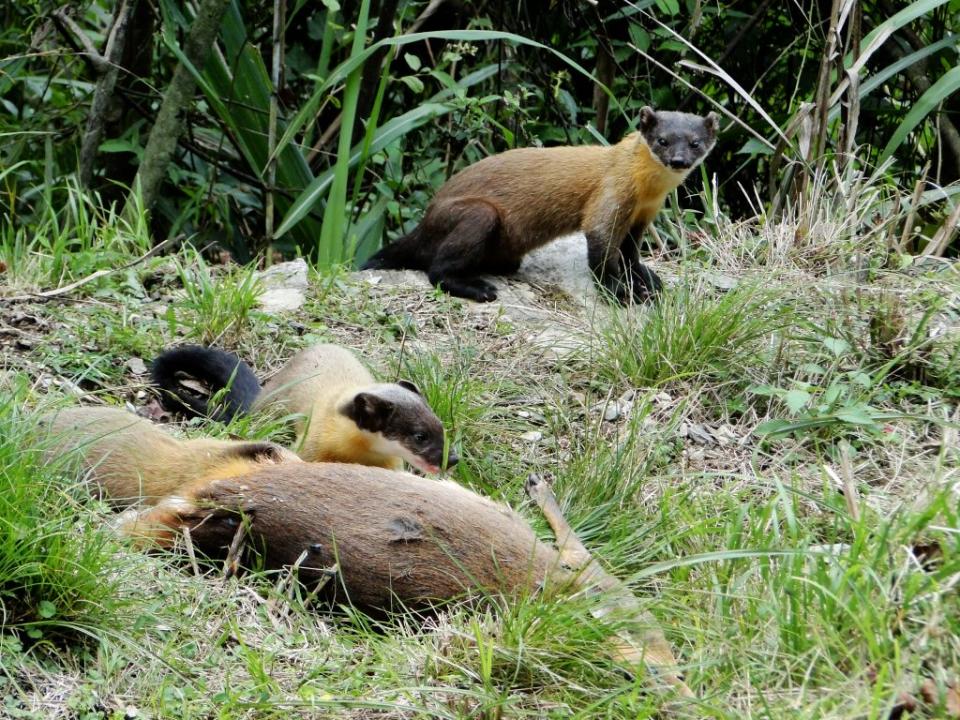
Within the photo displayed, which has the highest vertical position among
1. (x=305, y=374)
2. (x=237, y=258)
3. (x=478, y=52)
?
(x=478, y=52)

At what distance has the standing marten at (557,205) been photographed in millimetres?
7078

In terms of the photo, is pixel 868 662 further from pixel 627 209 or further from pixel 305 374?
pixel 627 209

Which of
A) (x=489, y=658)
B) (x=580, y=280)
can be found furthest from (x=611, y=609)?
(x=580, y=280)

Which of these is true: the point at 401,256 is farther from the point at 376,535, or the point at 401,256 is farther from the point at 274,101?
the point at 376,535

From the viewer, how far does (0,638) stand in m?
3.20

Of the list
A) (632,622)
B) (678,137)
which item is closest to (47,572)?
(632,622)

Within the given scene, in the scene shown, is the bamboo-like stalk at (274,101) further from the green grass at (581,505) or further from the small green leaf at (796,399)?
the small green leaf at (796,399)

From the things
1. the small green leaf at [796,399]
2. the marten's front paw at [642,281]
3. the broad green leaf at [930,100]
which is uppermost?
the broad green leaf at [930,100]

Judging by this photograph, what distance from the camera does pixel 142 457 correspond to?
4.25 m

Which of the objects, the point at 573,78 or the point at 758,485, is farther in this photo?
the point at 573,78

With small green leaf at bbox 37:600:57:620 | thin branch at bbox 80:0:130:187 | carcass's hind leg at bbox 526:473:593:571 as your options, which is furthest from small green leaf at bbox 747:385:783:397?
thin branch at bbox 80:0:130:187

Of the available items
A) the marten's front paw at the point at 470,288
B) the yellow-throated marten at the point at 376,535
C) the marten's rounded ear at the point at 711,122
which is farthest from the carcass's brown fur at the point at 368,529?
the marten's rounded ear at the point at 711,122

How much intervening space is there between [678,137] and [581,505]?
3.37 m

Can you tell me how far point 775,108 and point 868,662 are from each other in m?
6.96
